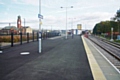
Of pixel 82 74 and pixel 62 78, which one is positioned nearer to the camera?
pixel 62 78

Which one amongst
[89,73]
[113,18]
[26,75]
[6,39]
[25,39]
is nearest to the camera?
[26,75]

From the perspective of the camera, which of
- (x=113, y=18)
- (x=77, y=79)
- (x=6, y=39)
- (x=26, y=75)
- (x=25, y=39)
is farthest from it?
(x=113, y=18)

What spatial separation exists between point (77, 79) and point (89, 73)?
117 centimetres

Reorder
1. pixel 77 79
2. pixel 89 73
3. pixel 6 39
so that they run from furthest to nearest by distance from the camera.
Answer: pixel 6 39
pixel 89 73
pixel 77 79

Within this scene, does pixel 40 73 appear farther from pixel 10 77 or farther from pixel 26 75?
pixel 10 77

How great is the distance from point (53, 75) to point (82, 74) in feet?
4.04

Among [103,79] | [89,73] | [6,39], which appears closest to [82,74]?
[89,73]

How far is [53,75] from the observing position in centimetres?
696

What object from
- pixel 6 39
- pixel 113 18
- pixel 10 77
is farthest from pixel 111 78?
pixel 113 18

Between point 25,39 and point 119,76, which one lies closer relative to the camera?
point 119,76

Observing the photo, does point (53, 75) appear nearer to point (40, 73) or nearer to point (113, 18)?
point (40, 73)

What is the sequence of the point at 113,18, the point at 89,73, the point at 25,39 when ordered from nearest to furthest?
the point at 89,73 < the point at 25,39 < the point at 113,18

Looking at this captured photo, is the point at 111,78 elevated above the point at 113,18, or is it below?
below

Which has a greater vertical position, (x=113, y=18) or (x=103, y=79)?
(x=113, y=18)
